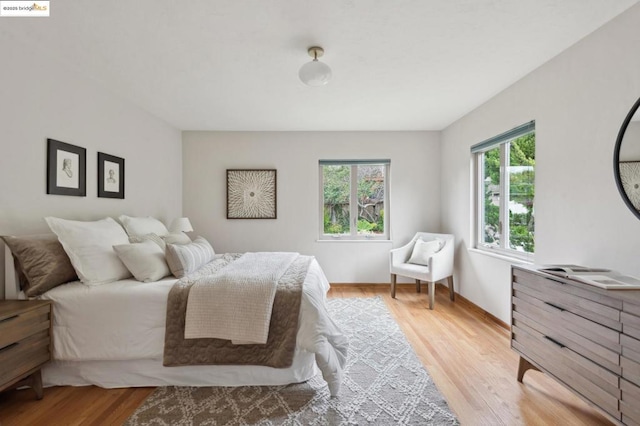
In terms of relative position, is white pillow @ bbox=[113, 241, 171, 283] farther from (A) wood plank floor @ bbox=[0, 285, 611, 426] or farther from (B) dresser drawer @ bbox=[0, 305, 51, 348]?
(A) wood plank floor @ bbox=[0, 285, 611, 426]

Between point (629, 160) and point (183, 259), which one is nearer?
point (629, 160)

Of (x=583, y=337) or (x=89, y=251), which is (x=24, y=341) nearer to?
(x=89, y=251)

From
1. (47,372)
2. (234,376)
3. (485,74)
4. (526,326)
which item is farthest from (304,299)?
(485,74)

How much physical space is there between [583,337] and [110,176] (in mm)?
3962

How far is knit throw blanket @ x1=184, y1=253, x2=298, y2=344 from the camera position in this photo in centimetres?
190

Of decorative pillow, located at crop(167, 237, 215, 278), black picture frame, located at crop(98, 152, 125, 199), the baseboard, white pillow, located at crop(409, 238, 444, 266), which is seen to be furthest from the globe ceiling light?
the baseboard

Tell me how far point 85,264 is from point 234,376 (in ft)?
4.31

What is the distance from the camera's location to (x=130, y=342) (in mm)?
1981

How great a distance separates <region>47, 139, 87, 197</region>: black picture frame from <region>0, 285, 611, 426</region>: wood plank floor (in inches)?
58.4

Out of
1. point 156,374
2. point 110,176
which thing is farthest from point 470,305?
point 110,176

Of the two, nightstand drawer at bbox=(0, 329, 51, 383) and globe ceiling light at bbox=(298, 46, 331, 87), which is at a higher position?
globe ceiling light at bbox=(298, 46, 331, 87)

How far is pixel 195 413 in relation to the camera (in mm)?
1806

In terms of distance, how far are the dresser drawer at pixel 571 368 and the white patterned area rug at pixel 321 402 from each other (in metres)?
0.68

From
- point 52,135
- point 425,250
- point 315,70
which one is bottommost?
point 425,250
